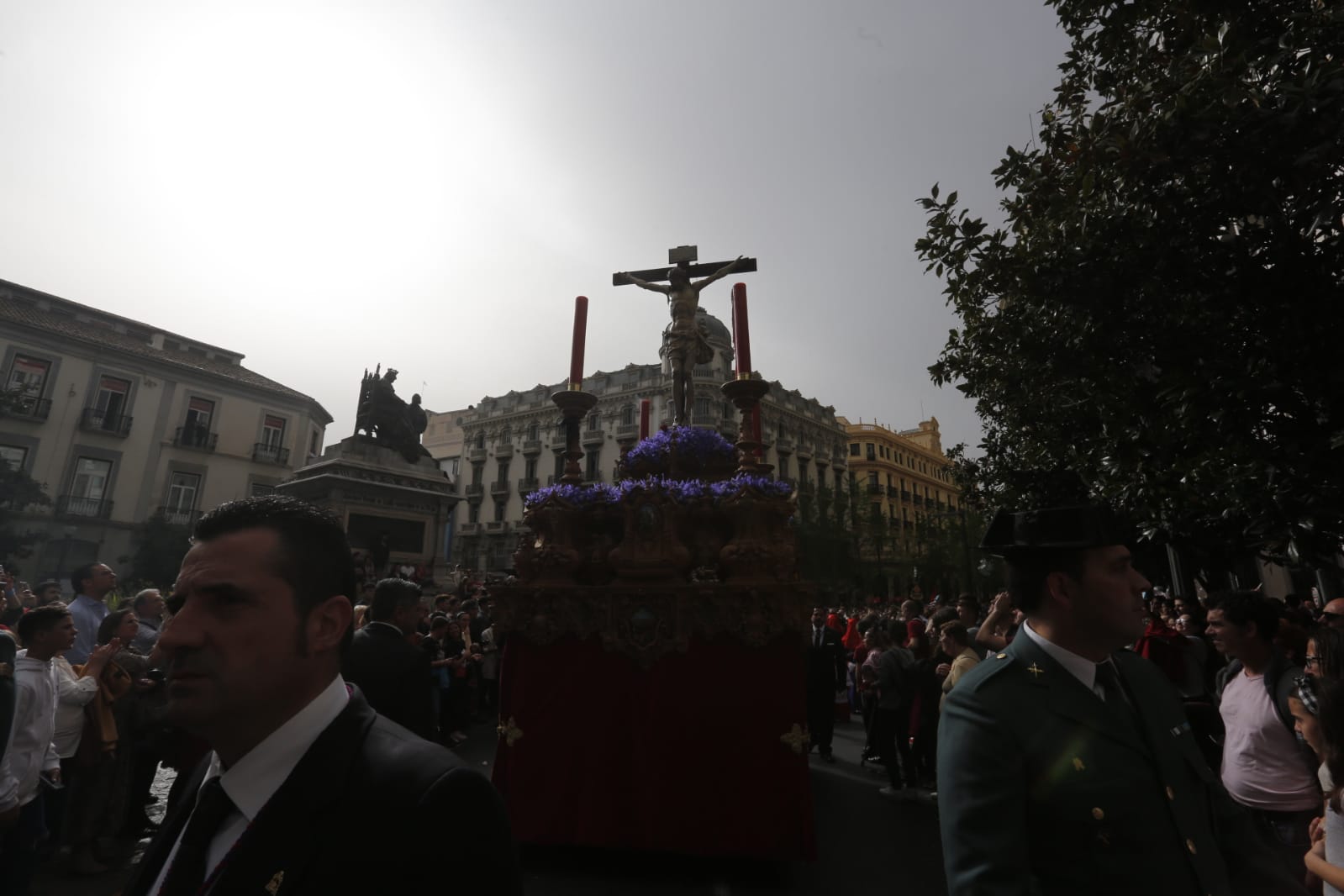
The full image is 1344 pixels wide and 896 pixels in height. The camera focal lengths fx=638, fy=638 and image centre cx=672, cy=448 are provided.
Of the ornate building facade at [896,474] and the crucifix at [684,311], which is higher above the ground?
the ornate building facade at [896,474]

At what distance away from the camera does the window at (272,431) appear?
3212 centimetres

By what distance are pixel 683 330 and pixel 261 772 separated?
4.93 metres

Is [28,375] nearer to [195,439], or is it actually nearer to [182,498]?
[195,439]

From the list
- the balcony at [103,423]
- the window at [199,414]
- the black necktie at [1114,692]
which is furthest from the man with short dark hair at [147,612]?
the window at [199,414]

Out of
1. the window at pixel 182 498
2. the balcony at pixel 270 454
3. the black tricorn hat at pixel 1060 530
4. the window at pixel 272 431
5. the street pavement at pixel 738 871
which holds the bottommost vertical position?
the street pavement at pixel 738 871

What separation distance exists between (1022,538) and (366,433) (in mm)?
22052

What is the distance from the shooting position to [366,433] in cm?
2105

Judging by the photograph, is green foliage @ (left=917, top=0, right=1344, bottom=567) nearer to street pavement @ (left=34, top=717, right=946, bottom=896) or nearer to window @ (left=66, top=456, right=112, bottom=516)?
street pavement @ (left=34, top=717, right=946, bottom=896)

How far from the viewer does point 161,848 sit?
139 cm

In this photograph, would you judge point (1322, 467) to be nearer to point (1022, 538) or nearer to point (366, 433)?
point (1022, 538)

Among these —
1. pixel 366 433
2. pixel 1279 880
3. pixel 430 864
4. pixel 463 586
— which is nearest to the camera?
pixel 430 864

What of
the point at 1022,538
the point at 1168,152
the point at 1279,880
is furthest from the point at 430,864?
the point at 1168,152

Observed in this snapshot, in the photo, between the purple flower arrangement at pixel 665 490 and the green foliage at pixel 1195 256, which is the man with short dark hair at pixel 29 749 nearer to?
the purple flower arrangement at pixel 665 490

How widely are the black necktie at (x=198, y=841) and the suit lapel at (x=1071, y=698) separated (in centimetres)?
203
